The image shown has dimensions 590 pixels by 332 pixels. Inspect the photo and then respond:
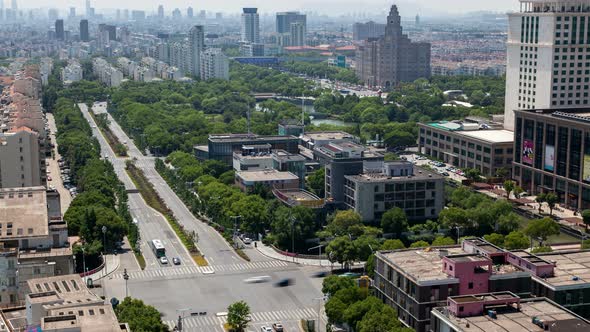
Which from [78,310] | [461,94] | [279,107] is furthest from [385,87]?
[78,310]

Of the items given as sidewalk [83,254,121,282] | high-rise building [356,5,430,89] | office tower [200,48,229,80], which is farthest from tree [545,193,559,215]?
office tower [200,48,229,80]

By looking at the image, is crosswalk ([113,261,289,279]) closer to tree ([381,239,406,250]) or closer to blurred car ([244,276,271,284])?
blurred car ([244,276,271,284])

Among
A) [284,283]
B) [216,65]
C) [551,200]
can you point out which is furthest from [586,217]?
[216,65]

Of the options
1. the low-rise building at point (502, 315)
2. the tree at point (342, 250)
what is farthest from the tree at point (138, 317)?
the tree at point (342, 250)

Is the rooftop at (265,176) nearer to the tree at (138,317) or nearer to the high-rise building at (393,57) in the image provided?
the tree at (138,317)

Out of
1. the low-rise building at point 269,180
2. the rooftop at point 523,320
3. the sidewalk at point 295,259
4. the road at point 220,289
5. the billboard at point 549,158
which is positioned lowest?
the road at point 220,289

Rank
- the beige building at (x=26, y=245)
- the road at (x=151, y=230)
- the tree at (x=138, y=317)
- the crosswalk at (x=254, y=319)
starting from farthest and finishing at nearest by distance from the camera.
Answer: the road at (x=151, y=230) → the crosswalk at (x=254, y=319) → the beige building at (x=26, y=245) → the tree at (x=138, y=317)
